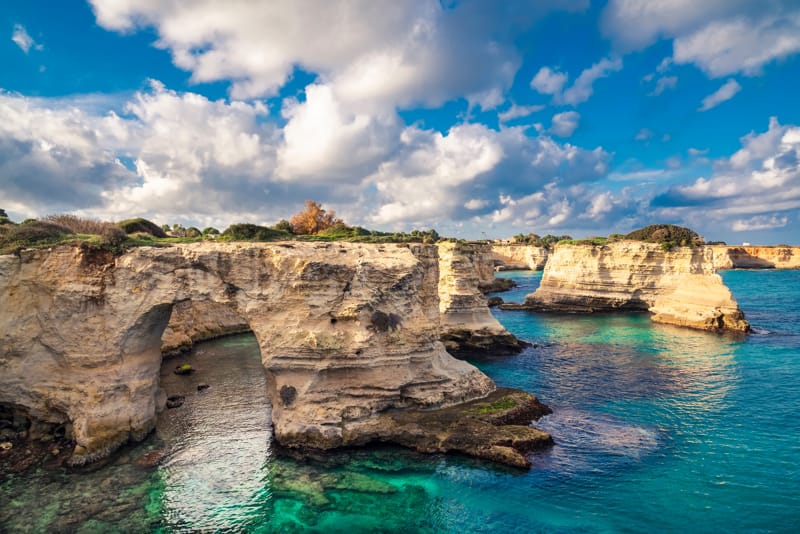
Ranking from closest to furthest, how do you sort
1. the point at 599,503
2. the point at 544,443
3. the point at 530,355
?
the point at 599,503 < the point at 544,443 < the point at 530,355

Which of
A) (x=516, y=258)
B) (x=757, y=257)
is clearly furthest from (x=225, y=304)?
(x=757, y=257)

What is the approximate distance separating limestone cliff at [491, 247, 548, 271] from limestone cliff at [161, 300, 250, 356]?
4530 inches

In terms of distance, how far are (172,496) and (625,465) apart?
17544 mm

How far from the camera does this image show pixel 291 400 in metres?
19.9

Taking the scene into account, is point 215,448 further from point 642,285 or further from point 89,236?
point 642,285

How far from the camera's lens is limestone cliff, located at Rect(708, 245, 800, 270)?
450 ft

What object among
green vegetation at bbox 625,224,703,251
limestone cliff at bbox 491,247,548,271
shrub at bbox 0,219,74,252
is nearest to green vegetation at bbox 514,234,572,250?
limestone cliff at bbox 491,247,548,271

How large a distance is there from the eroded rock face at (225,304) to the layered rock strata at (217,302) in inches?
1.8

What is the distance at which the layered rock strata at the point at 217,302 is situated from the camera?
19188 millimetres

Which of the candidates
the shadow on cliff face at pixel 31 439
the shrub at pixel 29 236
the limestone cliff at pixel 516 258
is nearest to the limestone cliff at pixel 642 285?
the shadow on cliff face at pixel 31 439

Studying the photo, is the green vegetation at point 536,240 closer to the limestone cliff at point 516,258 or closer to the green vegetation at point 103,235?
the limestone cliff at point 516,258

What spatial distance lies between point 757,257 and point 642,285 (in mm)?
123588

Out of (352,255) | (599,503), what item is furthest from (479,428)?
(352,255)

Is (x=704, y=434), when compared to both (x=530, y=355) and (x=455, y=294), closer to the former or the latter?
(x=530, y=355)
